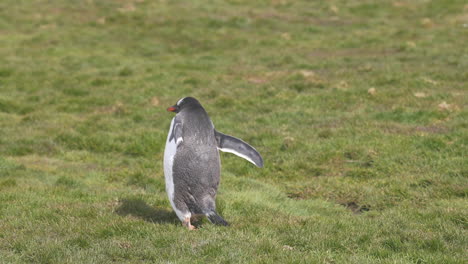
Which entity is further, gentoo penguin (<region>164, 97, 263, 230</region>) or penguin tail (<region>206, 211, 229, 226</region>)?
gentoo penguin (<region>164, 97, 263, 230</region>)

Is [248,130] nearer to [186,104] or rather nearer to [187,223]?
Result: [186,104]

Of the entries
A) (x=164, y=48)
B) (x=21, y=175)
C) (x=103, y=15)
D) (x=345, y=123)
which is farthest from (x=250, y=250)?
(x=103, y=15)

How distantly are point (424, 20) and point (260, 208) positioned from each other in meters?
24.2

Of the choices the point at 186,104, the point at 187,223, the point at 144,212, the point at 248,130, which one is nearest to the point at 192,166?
the point at 187,223

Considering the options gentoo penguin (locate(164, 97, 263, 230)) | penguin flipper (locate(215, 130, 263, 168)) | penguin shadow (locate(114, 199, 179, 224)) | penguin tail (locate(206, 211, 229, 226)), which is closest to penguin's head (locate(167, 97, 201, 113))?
gentoo penguin (locate(164, 97, 263, 230))

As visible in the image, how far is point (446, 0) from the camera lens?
36.0 metres

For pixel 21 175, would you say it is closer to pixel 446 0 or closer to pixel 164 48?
pixel 164 48

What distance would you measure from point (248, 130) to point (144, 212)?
7.13 metres

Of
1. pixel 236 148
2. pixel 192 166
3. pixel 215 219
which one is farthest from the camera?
pixel 236 148

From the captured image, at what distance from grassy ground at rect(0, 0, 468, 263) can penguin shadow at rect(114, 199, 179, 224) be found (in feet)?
0.12

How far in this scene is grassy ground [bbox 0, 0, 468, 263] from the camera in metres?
8.76

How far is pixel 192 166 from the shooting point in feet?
31.8

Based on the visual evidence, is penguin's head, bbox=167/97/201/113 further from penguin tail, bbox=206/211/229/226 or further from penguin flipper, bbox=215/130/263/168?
penguin tail, bbox=206/211/229/226

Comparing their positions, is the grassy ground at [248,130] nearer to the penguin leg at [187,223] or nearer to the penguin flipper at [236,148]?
the penguin leg at [187,223]
